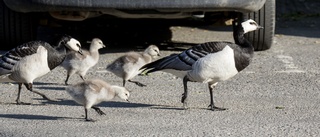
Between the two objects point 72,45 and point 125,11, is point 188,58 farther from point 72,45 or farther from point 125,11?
point 125,11

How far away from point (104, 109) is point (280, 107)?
1604 mm

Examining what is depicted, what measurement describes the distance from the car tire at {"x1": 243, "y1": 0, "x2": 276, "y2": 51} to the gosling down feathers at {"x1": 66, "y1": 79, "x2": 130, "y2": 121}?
387 centimetres

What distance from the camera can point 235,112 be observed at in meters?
8.46

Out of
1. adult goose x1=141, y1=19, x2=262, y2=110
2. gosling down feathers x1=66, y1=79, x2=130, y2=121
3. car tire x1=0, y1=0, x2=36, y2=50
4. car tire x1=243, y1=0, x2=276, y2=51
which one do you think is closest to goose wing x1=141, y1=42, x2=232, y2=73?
adult goose x1=141, y1=19, x2=262, y2=110

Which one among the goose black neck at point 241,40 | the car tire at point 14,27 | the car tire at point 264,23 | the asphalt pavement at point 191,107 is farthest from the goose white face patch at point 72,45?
the car tire at point 264,23

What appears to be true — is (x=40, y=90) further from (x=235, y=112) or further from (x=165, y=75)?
(x=235, y=112)

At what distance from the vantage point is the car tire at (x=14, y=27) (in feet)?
38.4

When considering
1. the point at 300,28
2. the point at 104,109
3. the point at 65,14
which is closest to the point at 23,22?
the point at 65,14

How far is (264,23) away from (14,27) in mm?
3117

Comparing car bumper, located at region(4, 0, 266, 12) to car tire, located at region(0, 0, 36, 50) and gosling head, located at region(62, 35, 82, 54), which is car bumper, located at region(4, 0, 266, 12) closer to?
car tire, located at region(0, 0, 36, 50)

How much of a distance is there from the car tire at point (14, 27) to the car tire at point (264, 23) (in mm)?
2680

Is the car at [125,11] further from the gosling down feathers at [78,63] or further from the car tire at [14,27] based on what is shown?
the gosling down feathers at [78,63]

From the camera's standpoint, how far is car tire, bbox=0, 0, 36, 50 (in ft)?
38.4

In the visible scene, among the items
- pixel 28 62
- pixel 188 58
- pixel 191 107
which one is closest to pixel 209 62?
pixel 188 58
